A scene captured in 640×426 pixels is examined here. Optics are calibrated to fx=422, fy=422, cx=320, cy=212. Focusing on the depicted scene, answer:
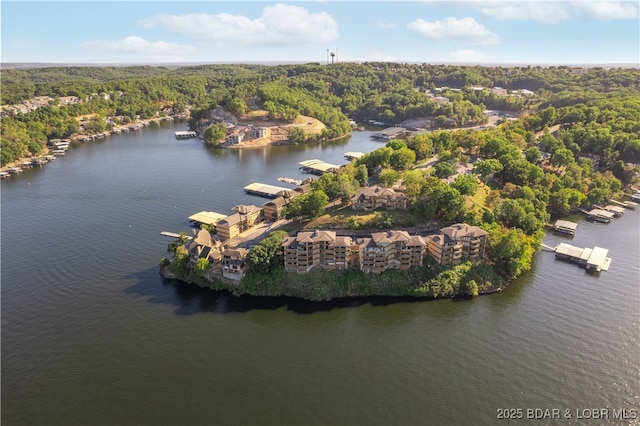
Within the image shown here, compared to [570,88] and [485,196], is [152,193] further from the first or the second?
[570,88]

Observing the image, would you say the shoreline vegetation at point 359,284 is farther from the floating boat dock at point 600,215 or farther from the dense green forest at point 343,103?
the dense green forest at point 343,103

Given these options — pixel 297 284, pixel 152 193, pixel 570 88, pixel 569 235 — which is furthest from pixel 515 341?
pixel 570 88

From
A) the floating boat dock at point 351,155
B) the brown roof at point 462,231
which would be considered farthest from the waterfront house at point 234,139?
the brown roof at point 462,231

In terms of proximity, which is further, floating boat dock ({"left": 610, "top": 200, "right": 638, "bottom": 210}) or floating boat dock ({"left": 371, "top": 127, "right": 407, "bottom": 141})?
floating boat dock ({"left": 371, "top": 127, "right": 407, "bottom": 141})

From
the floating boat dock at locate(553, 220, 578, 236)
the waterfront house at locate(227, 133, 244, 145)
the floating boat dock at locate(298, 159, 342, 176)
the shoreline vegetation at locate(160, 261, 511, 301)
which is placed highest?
the waterfront house at locate(227, 133, 244, 145)

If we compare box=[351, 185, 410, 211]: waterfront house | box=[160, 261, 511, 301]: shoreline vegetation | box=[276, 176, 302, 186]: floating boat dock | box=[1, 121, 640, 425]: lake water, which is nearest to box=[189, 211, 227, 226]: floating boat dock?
box=[1, 121, 640, 425]: lake water

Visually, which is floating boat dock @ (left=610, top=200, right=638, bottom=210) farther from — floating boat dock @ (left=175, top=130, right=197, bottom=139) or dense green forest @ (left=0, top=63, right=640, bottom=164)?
floating boat dock @ (left=175, top=130, right=197, bottom=139)
